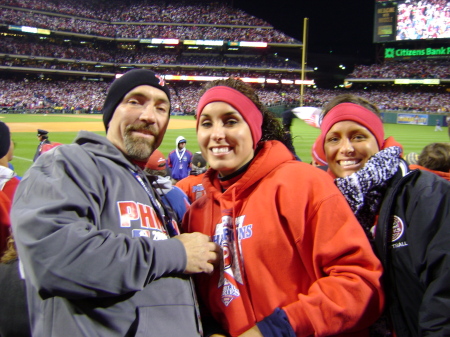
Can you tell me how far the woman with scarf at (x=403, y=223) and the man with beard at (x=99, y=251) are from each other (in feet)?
2.58

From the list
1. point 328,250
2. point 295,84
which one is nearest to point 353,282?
point 328,250

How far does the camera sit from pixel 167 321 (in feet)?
5.04

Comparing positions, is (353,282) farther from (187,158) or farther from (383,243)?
(187,158)

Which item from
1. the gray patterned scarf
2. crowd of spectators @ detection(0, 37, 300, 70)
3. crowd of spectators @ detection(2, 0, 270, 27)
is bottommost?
the gray patterned scarf

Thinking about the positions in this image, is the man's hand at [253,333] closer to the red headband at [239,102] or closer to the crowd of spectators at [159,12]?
the red headband at [239,102]

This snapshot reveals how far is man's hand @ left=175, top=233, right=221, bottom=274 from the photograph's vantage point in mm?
1595

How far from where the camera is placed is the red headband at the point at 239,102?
6.20ft

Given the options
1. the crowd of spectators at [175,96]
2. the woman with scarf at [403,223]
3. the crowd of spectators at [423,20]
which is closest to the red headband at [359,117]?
the woman with scarf at [403,223]

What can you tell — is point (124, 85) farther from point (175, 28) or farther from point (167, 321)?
point (175, 28)

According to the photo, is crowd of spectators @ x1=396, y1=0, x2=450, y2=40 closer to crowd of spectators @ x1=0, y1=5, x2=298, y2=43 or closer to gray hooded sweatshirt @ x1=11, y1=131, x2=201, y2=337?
crowd of spectators @ x1=0, y1=5, x2=298, y2=43

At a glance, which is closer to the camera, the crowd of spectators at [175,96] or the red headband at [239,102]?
the red headband at [239,102]

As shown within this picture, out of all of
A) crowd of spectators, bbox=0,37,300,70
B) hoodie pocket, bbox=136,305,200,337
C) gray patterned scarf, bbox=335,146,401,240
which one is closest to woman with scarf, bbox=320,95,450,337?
gray patterned scarf, bbox=335,146,401,240

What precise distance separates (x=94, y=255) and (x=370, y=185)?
→ 129 centimetres

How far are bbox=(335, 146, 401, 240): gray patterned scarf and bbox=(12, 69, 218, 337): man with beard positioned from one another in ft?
2.45
